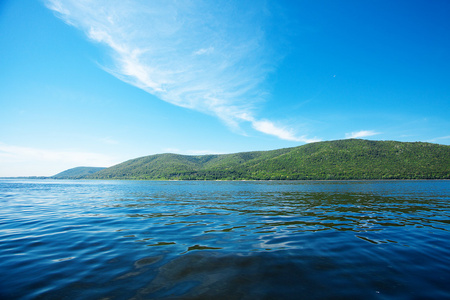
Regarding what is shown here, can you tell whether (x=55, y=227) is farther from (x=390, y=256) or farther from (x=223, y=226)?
(x=390, y=256)

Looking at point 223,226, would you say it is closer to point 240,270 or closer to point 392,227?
point 240,270

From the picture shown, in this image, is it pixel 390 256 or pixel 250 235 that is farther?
pixel 250 235

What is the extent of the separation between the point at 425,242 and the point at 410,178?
199489 millimetres

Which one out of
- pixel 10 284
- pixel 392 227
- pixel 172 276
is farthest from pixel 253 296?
pixel 392 227

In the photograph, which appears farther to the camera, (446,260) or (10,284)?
(446,260)

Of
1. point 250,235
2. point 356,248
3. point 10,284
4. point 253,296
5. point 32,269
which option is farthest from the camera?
point 250,235

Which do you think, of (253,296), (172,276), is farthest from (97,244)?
(253,296)

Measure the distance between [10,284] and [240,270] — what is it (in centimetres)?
727

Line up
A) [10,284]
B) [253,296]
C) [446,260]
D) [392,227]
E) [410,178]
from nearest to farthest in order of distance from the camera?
[253,296] → [10,284] → [446,260] → [392,227] → [410,178]

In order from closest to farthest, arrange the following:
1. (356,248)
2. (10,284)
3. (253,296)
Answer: (253,296), (10,284), (356,248)

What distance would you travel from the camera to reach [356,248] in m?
9.73

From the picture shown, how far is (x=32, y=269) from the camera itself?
24.7ft

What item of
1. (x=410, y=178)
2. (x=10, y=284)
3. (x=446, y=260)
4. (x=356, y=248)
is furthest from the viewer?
(x=410, y=178)

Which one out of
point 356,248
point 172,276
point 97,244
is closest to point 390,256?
point 356,248
